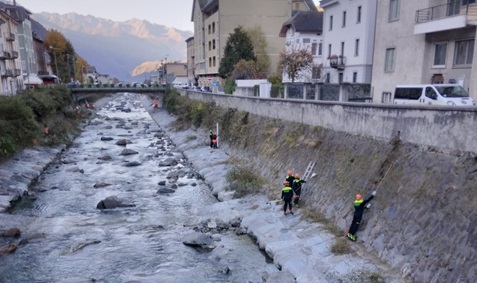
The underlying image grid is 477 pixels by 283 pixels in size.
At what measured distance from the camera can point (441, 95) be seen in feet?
56.5

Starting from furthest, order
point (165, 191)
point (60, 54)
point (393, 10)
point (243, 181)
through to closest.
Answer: point (60, 54)
point (393, 10)
point (165, 191)
point (243, 181)

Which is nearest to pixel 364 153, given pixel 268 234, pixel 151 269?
pixel 268 234

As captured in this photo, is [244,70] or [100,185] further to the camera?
[244,70]

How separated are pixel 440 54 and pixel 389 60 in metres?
4.14

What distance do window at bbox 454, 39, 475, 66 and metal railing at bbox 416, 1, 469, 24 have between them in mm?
1790

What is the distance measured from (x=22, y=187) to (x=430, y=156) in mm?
21117

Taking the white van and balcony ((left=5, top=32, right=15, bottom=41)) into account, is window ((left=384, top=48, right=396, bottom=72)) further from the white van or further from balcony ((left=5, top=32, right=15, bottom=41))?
balcony ((left=5, top=32, right=15, bottom=41))

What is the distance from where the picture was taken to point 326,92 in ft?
86.9

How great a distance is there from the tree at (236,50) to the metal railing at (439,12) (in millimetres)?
29842

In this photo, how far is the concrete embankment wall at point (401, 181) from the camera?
898 cm

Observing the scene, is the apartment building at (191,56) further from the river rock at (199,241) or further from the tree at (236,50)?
the river rock at (199,241)

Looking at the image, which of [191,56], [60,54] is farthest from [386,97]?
[60,54]

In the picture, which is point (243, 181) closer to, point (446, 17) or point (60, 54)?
point (446, 17)

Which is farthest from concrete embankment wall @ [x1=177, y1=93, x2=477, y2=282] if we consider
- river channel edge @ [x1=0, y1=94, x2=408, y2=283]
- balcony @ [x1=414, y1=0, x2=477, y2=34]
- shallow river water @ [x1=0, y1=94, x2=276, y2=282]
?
balcony @ [x1=414, y1=0, x2=477, y2=34]
